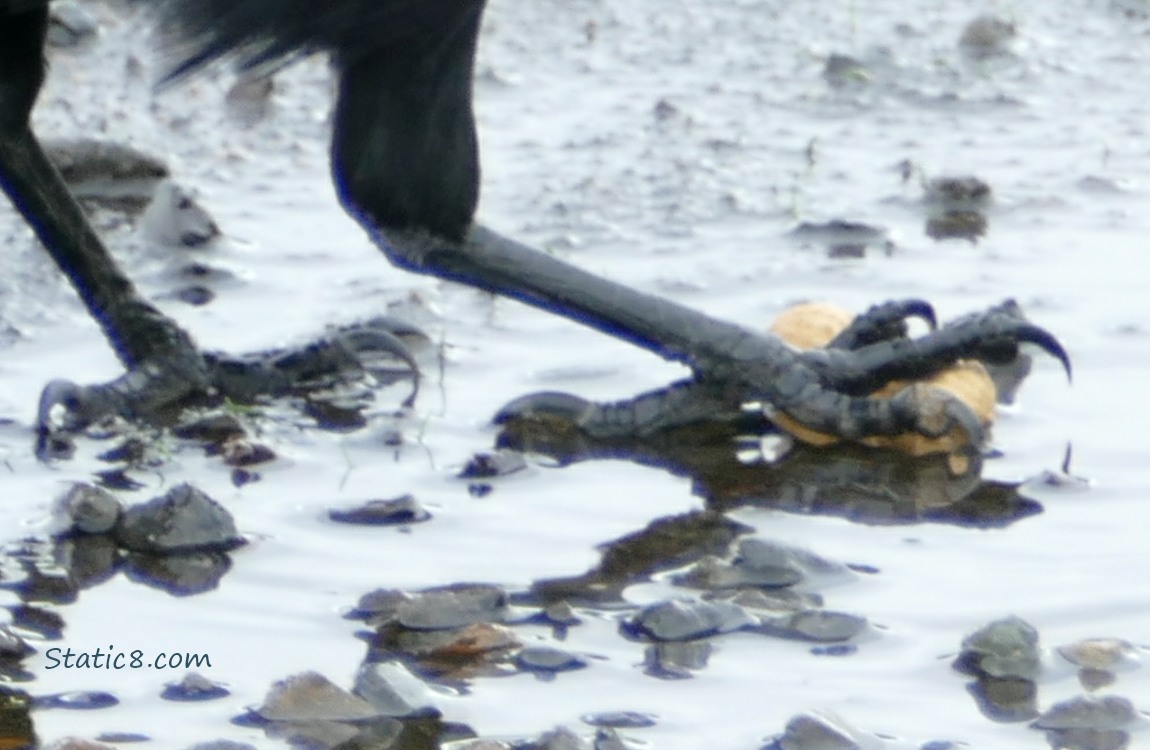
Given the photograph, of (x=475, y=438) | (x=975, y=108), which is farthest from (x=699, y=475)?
(x=975, y=108)

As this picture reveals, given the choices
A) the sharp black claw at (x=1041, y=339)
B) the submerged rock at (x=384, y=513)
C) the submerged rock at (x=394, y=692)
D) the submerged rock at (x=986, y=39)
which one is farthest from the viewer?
the submerged rock at (x=986, y=39)

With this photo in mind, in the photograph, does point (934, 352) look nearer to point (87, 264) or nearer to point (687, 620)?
point (687, 620)

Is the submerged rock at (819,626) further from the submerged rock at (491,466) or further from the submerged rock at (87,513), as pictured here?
the submerged rock at (87,513)

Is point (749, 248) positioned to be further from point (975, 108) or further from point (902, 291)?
point (975, 108)

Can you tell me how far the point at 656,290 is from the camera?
4.02 m

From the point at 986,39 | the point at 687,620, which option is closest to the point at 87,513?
the point at 687,620

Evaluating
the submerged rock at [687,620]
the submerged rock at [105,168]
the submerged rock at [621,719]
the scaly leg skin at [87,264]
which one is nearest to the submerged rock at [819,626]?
the submerged rock at [687,620]

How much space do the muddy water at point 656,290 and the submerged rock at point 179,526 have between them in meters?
0.07

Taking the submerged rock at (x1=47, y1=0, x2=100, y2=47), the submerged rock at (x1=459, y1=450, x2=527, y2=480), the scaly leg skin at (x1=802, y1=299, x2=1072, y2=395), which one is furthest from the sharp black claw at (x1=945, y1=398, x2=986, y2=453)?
the submerged rock at (x1=47, y1=0, x2=100, y2=47)

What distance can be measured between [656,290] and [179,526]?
1.28 metres

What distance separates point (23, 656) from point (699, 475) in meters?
1.03

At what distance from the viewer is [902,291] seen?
3992mm

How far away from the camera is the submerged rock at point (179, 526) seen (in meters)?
2.96

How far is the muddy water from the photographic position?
8.63ft
